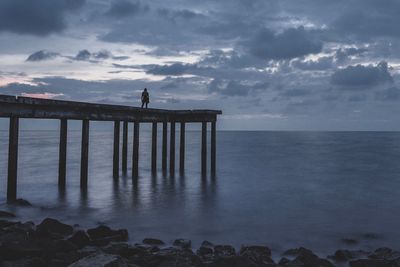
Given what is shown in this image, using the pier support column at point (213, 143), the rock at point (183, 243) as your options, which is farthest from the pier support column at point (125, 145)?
the rock at point (183, 243)

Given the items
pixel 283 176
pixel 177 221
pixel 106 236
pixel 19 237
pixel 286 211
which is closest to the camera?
pixel 19 237

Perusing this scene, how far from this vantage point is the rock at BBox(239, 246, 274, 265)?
8172 mm

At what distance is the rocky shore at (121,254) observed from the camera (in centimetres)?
702

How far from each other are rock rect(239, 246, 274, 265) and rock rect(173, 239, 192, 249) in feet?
4.59

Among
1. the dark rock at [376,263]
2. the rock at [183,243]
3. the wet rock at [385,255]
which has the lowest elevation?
the rock at [183,243]

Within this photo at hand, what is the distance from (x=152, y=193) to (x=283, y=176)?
1218 cm

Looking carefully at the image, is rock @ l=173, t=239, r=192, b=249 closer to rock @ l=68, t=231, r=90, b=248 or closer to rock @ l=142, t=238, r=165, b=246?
rock @ l=142, t=238, r=165, b=246

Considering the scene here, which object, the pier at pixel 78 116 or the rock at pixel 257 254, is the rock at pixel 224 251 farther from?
the pier at pixel 78 116

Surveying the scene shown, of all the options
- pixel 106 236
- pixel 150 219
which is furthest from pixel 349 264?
pixel 150 219

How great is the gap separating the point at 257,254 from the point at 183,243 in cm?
211

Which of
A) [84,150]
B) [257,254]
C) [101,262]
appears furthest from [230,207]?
[101,262]

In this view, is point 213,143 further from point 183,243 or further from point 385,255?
point 385,255

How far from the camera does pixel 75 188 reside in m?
18.7

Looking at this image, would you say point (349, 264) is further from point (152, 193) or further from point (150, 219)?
point (152, 193)
